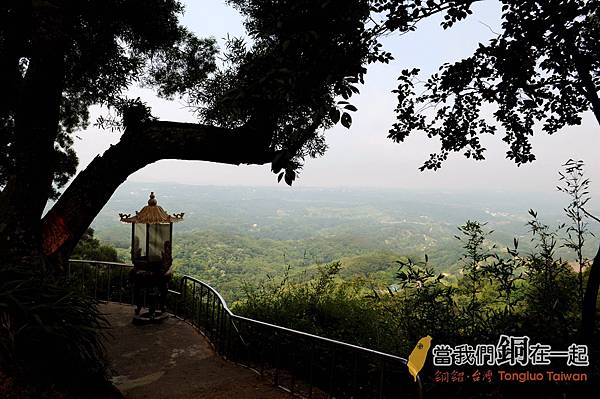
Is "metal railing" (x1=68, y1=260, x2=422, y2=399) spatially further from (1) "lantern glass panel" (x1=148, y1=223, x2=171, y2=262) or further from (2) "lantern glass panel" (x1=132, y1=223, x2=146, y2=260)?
(2) "lantern glass panel" (x1=132, y1=223, x2=146, y2=260)

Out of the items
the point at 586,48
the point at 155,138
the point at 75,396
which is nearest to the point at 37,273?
the point at 75,396

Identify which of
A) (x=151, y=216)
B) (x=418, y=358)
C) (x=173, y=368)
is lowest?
(x=173, y=368)

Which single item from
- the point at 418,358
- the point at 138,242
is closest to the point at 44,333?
the point at 418,358

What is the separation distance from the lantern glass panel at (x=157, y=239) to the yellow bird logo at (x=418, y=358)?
5888mm

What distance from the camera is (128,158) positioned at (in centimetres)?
437

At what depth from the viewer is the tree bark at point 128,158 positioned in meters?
4.26

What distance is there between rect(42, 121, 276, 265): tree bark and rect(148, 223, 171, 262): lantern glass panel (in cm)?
315

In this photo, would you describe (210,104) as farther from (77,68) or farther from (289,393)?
(289,393)

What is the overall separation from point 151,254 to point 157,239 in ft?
1.08

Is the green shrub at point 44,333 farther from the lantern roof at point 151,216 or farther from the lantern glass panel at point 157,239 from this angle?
the lantern glass panel at point 157,239

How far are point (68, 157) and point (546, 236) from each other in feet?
34.7

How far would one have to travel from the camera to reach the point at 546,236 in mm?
4773

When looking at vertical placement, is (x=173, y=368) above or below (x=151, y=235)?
below

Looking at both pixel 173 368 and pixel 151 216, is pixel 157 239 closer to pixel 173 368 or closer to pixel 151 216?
pixel 151 216
